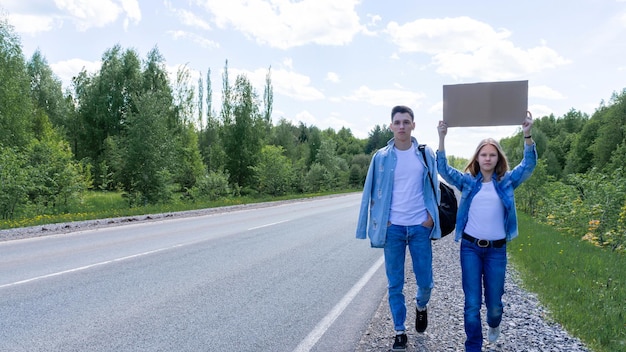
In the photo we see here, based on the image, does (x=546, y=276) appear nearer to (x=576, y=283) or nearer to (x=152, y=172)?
(x=576, y=283)

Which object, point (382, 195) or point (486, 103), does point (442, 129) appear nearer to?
point (486, 103)

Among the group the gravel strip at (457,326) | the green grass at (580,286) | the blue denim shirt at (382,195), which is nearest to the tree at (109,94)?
the green grass at (580,286)

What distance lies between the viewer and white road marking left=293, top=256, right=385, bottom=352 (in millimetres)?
4309

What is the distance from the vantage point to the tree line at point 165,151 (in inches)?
683

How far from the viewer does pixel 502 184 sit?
13.0 feet

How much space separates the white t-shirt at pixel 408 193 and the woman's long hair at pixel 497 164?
1.47 ft

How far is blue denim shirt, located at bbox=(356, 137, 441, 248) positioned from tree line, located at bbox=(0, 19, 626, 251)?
8843 mm

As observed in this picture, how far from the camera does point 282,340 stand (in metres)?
4.41

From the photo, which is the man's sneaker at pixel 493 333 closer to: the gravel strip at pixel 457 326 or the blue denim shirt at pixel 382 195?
the gravel strip at pixel 457 326

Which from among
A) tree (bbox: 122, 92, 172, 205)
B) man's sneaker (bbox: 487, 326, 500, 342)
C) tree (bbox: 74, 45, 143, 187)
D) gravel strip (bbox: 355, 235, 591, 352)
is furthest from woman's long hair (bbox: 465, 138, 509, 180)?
tree (bbox: 74, 45, 143, 187)

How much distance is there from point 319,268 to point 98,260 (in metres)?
4.04

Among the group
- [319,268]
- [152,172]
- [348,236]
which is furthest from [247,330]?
[152,172]

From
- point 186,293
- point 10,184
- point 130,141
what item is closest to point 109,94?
point 130,141

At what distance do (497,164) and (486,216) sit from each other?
0.50 metres
